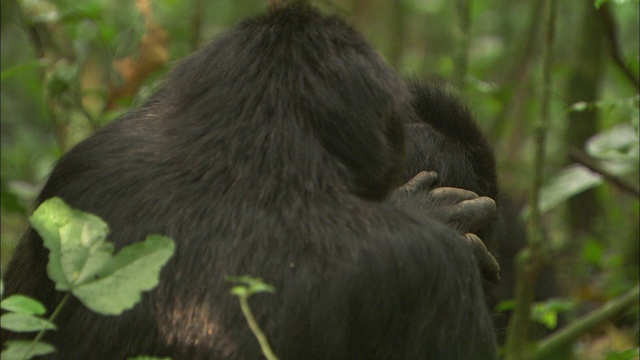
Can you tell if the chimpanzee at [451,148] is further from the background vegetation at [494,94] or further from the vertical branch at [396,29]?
the vertical branch at [396,29]

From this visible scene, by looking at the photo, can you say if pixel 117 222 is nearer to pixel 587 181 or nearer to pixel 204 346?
pixel 204 346

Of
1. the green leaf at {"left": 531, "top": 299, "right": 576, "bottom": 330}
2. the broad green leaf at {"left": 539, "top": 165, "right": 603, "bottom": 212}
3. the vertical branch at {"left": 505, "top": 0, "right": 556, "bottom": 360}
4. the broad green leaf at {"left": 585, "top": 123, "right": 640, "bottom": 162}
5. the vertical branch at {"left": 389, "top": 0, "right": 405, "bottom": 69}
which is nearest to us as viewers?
the vertical branch at {"left": 505, "top": 0, "right": 556, "bottom": 360}

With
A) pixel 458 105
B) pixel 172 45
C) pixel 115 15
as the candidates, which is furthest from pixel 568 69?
pixel 115 15

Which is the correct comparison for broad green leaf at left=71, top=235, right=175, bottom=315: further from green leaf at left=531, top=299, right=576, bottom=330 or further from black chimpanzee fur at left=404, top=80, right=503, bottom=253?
green leaf at left=531, top=299, right=576, bottom=330

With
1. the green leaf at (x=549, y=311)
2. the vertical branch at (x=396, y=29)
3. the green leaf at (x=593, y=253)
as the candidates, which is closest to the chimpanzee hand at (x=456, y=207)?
the green leaf at (x=549, y=311)

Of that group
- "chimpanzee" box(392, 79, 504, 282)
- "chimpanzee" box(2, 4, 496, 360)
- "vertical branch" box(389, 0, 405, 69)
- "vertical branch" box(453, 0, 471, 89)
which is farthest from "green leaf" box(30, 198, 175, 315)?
"vertical branch" box(389, 0, 405, 69)

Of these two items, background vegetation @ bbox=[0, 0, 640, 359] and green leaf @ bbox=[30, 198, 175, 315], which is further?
background vegetation @ bbox=[0, 0, 640, 359]

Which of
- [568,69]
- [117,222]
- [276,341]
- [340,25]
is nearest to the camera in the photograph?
[276,341]

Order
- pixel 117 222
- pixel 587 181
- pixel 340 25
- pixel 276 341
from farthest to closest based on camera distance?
pixel 587 181
pixel 340 25
pixel 117 222
pixel 276 341

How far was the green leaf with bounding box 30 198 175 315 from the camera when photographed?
1.88 meters

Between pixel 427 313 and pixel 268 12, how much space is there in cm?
86

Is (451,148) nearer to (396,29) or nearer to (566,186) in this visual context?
(566,186)

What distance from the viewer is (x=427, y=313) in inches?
86.3

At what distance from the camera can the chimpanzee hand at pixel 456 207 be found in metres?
2.55
